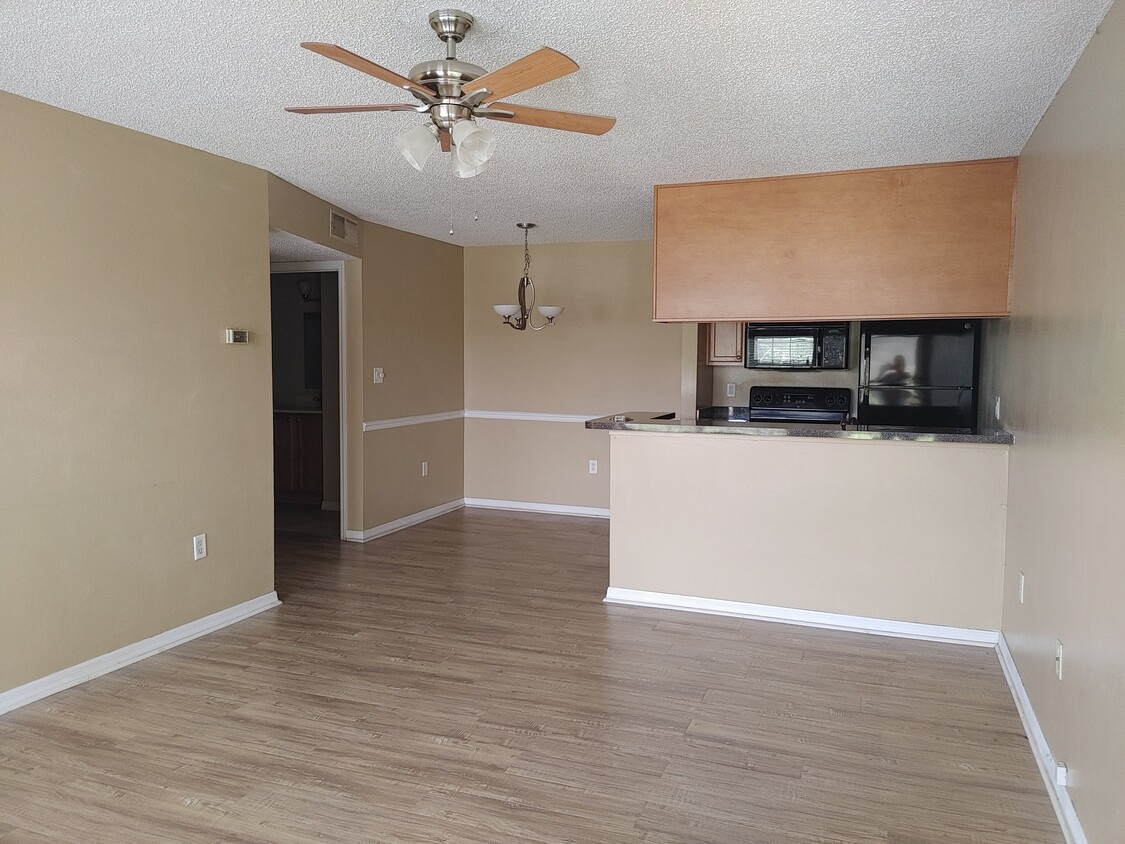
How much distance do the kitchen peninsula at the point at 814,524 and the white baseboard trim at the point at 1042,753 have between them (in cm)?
40

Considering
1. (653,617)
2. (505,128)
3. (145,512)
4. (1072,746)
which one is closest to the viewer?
(1072,746)

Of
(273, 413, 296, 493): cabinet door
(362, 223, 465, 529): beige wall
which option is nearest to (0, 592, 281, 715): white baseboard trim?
(362, 223, 465, 529): beige wall

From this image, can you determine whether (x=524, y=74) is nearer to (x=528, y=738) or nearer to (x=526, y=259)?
(x=528, y=738)

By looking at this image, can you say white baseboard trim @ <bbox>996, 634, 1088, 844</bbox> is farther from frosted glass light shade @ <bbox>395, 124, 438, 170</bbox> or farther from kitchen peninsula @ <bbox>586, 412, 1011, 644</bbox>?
frosted glass light shade @ <bbox>395, 124, 438, 170</bbox>

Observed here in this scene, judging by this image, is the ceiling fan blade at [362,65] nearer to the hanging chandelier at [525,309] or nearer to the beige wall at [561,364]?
the hanging chandelier at [525,309]

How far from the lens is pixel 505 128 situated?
320 centimetres

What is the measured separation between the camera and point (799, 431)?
3.82m

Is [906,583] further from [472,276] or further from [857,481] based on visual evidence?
[472,276]

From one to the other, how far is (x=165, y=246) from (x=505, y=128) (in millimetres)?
1632

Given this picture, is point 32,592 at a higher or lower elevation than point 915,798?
higher

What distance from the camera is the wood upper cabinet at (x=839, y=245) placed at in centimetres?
363

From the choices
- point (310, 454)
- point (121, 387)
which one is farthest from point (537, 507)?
point (121, 387)

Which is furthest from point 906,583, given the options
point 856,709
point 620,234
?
point 620,234

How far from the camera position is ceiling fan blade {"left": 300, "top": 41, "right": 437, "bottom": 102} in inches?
73.6
